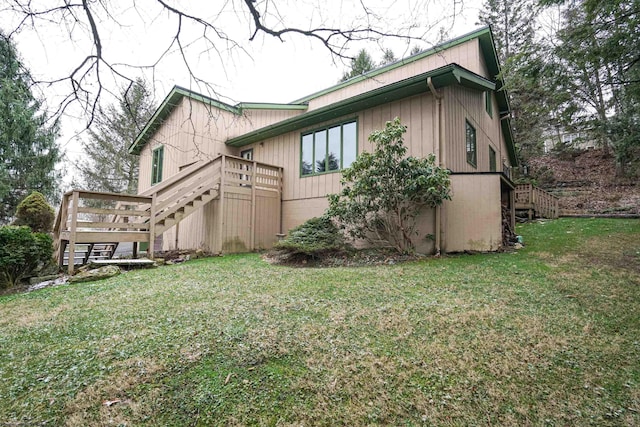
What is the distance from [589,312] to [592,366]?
128cm

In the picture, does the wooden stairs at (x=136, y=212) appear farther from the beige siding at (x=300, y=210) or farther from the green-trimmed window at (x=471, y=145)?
the green-trimmed window at (x=471, y=145)

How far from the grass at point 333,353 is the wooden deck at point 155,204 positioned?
83.6 inches

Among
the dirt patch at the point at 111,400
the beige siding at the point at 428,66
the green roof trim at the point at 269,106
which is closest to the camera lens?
the dirt patch at the point at 111,400

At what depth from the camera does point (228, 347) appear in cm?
250

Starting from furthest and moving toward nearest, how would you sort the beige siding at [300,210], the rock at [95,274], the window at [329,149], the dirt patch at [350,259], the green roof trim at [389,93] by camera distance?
1. the beige siding at [300,210]
2. the window at [329,149]
3. the green roof trim at [389,93]
4. the dirt patch at [350,259]
5. the rock at [95,274]

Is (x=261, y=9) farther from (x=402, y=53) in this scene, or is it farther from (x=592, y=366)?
(x=592, y=366)

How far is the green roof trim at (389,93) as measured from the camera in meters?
6.71

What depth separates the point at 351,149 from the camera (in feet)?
27.7

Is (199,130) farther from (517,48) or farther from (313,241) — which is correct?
(517,48)

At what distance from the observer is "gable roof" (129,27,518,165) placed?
21.8ft

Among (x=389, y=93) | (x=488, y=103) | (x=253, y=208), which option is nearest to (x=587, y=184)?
(x=488, y=103)

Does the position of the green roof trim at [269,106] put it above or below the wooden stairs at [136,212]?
above

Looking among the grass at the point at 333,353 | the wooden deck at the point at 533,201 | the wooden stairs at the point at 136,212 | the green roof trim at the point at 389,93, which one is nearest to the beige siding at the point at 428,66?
the green roof trim at the point at 389,93

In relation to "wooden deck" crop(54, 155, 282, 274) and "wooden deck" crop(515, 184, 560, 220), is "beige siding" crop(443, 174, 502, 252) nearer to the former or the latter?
"wooden deck" crop(54, 155, 282, 274)
